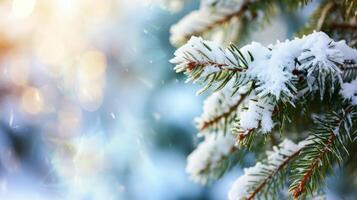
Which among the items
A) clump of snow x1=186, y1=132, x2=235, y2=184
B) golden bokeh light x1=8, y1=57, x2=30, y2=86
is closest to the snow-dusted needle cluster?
clump of snow x1=186, y1=132, x2=235, y2=184

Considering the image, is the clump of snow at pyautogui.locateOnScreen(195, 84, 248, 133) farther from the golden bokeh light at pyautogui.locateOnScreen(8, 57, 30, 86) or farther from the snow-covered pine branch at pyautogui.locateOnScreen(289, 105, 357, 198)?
the golden bokeh light at pyautogui.locateOnScreen(8, 57, 30, 86)

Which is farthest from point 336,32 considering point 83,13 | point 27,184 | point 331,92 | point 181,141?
point 181,141

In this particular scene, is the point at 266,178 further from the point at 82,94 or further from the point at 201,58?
the point at 82,94

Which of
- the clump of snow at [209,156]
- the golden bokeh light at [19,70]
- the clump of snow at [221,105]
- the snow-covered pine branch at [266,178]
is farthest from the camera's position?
the golden bokeh light at [19,70]

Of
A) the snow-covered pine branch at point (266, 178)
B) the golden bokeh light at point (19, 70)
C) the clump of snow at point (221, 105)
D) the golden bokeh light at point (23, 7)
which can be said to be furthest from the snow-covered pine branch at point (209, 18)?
the golden bokeh light at point (19, 70)

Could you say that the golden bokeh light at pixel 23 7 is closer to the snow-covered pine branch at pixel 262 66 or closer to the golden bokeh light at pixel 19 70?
the golden bokeh light at pixel 19 70

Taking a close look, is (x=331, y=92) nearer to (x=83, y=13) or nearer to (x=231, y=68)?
(x=231, y=68)
